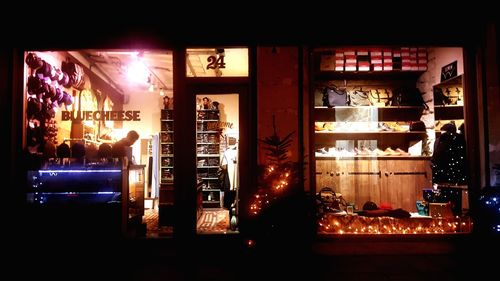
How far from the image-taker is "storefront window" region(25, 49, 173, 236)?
5406 mm

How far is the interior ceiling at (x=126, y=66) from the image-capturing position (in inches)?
340

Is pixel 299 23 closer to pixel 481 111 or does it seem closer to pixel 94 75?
pixel 481 111

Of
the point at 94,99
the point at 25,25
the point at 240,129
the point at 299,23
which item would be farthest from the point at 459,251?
the point at 94,99

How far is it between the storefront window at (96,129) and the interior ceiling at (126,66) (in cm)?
2

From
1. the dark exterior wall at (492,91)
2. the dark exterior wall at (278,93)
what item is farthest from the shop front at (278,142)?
the dark exterior wall at (492,91)

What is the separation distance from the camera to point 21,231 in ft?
17.5

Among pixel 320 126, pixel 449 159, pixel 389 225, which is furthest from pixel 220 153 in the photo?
pixel 449 159

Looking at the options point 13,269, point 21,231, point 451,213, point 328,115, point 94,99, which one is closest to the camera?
point 13,269

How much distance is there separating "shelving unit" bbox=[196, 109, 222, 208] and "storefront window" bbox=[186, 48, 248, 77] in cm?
257

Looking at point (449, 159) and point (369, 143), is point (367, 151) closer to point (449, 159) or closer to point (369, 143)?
point (369, 143)

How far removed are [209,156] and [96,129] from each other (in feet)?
9.92

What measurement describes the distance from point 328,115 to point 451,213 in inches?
125

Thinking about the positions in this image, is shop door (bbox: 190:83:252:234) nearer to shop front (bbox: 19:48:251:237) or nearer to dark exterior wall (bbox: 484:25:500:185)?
shop front (bbox: 19:48:251:237)

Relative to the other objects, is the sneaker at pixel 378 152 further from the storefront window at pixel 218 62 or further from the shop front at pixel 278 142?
the storefront window at pixel 218 62
